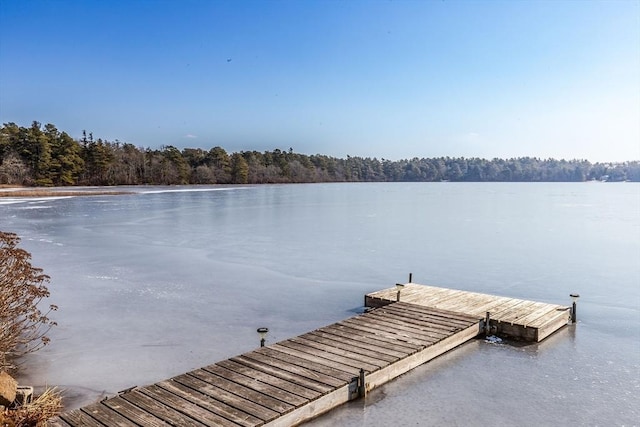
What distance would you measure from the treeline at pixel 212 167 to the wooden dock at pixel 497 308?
49.1m

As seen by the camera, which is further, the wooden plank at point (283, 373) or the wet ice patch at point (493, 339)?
the wet ice patch at point (493, 339)

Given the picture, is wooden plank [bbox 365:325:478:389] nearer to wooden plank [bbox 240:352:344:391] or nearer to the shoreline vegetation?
wooden plank [bbox 240:352:344:391]

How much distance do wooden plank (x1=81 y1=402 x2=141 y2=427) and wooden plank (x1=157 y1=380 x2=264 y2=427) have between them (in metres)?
0.48

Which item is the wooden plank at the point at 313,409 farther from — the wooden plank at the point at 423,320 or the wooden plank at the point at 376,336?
the wooden plank at the point at 423,320

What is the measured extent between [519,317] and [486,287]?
2.00m

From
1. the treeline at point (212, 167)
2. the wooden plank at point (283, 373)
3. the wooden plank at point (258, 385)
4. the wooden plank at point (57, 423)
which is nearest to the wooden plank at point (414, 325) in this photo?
the wooden plank at point (283, 373)

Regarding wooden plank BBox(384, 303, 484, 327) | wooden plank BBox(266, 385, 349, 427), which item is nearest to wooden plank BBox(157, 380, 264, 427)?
wooden plank BBox(266, 385, 349, 427)

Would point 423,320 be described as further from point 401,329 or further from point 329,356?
point 329,356

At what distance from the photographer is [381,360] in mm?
4539

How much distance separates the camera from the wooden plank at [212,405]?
3.34m

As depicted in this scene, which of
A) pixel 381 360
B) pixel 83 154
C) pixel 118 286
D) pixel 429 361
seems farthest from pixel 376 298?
pixel 83 154

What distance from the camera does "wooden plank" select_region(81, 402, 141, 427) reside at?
10.9ft

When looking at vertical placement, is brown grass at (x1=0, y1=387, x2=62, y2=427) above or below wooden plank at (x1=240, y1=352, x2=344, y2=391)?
above

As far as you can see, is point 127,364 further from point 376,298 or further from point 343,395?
point 376,298
